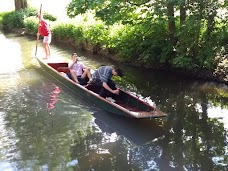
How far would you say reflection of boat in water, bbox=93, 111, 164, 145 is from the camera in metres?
7.35

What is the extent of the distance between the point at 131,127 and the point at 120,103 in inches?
44.4

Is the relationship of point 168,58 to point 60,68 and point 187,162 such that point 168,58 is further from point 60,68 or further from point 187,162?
point 187,162

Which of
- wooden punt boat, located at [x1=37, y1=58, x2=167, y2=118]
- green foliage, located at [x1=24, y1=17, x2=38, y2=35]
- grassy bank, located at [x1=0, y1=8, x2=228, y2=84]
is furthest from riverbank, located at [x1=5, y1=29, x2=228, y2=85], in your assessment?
green foliage, located at [x1=24, y1=17, x2=38, y2=35]

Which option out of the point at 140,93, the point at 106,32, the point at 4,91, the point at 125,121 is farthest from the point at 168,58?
the point at 4,91

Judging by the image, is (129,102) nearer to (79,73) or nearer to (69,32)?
(79,73)

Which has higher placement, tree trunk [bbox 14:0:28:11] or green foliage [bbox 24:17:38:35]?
tree trunk [bbox 14:0:28:11]

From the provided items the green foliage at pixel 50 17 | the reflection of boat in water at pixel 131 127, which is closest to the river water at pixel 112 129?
the reflection of boat in water at pixel 131 127

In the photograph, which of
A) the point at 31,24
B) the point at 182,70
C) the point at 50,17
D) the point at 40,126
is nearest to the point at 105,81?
the point at 40,126

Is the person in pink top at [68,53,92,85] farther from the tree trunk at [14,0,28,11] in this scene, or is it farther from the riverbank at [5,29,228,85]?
the tree trunk at [14,0,28,11]

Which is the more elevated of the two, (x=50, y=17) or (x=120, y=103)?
(x=50, y=17)

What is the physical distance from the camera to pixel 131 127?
7.87 metres

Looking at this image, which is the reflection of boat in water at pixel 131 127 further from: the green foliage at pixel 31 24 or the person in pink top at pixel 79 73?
the green foliage at pixel 31 24

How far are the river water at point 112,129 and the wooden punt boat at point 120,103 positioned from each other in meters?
0.23

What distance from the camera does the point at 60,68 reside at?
11.8 m
